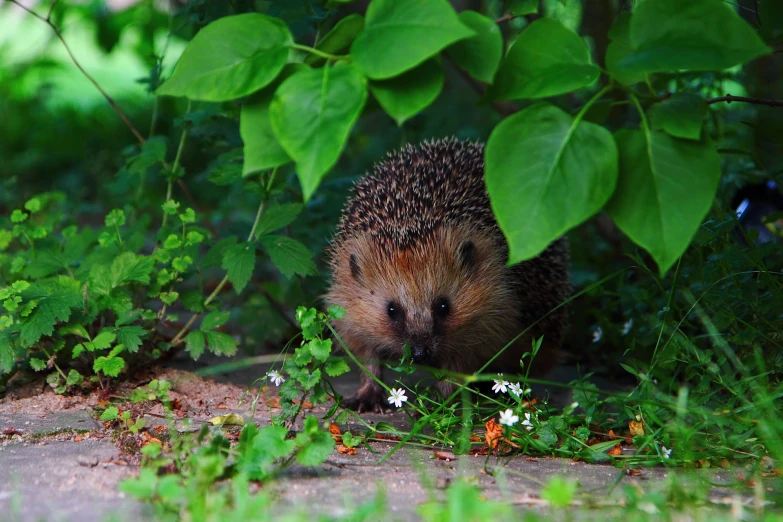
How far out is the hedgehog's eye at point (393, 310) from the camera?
4.40 meters

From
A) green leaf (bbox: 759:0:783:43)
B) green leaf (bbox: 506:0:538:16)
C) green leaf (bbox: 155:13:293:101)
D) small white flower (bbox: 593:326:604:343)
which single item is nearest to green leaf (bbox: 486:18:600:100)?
green leaf (bbox: 506:0:538:16)

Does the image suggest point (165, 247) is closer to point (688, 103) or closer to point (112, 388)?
point (112, 388)

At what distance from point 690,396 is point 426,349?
1258 mm

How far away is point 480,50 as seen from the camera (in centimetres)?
264

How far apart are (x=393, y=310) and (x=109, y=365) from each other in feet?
4.88

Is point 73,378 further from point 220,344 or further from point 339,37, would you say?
point 339,37

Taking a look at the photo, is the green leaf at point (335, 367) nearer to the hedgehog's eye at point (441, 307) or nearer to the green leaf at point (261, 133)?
the green leaf at point (261, 133)

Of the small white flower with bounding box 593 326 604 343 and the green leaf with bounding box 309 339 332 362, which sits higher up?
the green leaf with bounding box 309 339 332 362

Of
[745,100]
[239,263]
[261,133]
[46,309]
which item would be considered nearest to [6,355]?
[46,309]

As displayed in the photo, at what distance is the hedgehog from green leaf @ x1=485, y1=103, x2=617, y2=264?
1789 millimetres

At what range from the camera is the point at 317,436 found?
9.17 feet

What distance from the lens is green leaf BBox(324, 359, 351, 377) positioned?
3244mm

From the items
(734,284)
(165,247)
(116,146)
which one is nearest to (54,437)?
(165,247)

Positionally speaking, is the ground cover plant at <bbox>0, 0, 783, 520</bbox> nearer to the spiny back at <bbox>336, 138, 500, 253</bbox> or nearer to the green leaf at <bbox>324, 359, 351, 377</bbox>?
the green leaf at <bbox>324, 359, 351, 377</bbox>
